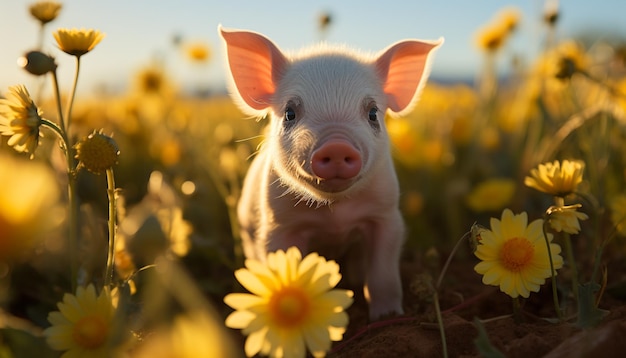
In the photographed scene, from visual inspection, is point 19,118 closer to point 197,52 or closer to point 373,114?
point 373,114

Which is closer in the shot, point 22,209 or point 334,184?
point 22,209

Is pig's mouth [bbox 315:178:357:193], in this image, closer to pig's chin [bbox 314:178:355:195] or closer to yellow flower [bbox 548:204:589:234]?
pig's chin [bbox 314:178:355:195]

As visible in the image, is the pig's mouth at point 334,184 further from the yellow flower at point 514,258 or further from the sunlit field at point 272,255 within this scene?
the yellow flower at point 514,258

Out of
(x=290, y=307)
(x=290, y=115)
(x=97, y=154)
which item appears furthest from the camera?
(x=290, y=115)

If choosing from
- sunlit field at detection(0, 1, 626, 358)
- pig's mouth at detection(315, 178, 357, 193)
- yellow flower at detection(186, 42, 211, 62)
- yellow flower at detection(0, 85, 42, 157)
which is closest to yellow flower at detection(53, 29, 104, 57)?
sunlit field at detection(0, 1, 626, 358)

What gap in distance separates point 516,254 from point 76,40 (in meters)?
1.69

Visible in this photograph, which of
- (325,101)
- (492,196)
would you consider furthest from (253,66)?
(492,196)

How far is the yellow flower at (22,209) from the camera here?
1184 mm

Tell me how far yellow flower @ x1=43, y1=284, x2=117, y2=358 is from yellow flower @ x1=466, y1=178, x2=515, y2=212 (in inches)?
116

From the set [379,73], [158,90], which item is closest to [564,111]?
[379,73]

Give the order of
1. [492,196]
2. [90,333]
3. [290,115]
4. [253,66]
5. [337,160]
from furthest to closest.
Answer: [492,196] → [253,66] → [290,115] → [337,160] → [90,333]

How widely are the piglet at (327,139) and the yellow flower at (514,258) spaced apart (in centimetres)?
60

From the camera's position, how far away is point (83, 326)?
74.5 inches

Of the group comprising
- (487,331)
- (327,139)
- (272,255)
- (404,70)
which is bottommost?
(487,331)
